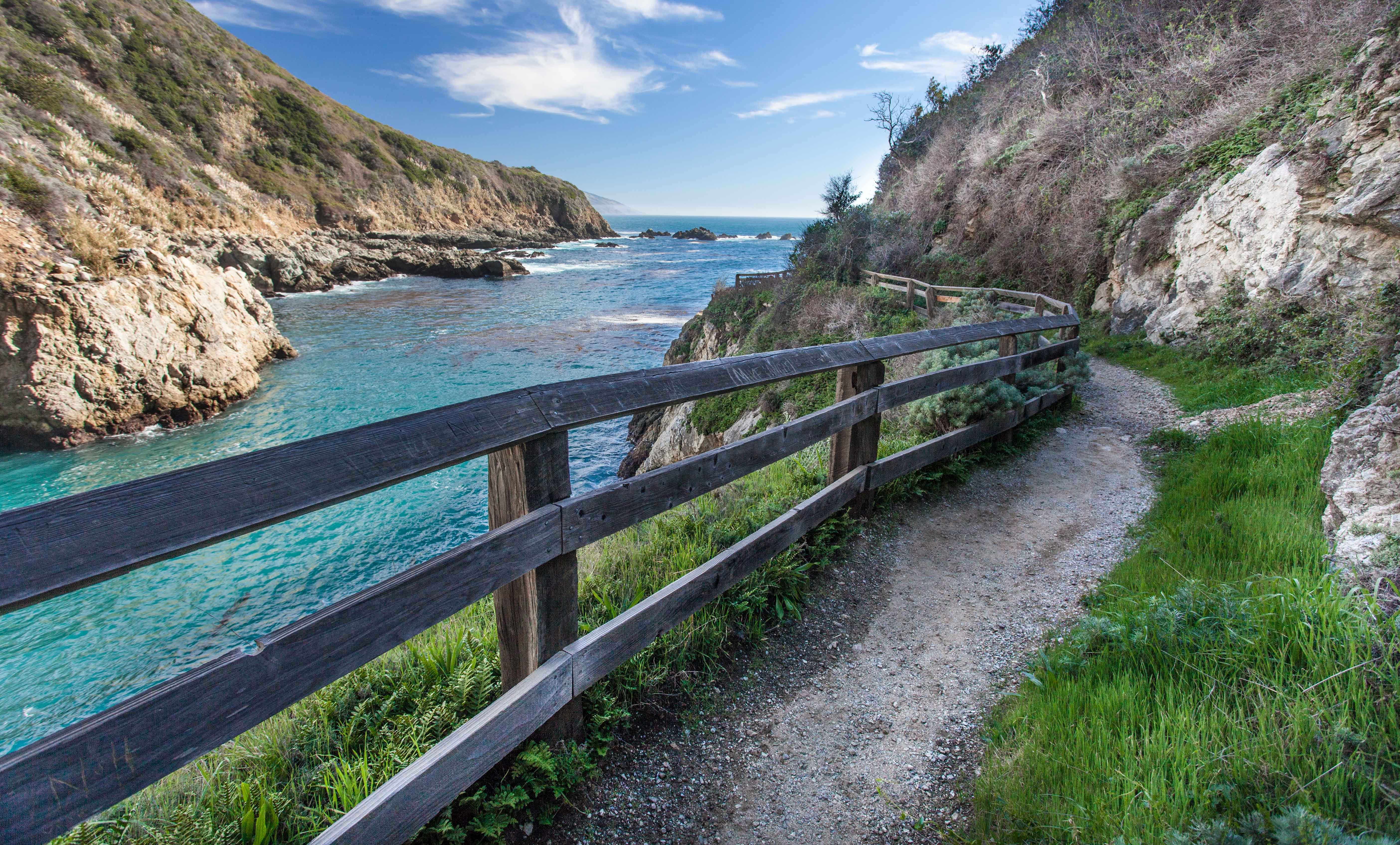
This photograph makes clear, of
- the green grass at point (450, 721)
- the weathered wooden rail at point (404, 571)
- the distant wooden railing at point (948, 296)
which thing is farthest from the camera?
the distant wooden railing at point (948, 296)

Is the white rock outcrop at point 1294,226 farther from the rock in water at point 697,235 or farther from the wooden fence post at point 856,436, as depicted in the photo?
the rock in water at point 697,235

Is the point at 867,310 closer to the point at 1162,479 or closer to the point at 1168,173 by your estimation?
the point at 1168,173

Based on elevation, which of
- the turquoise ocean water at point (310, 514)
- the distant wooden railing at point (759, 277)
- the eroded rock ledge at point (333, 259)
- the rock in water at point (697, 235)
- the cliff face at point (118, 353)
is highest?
the rock in water at point (697, 235)

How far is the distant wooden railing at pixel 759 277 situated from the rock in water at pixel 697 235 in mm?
138972

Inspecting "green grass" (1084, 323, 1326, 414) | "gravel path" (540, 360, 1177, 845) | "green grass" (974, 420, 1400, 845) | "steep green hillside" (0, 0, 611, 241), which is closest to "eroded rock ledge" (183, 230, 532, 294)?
"steep green hillside" (0, 0, 611, 241)

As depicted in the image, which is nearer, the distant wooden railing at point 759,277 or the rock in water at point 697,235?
the distant wooden railing at point 759,277

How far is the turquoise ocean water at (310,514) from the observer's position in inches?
346

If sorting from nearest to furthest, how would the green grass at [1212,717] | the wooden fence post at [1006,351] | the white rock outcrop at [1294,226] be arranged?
the green grass at [1212,717], the wooden fence post at [1006,351], the white rock outcrop at [1294,226]

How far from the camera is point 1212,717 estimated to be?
1.94m

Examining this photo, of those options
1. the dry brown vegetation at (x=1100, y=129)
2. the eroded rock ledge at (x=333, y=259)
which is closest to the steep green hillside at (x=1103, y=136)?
the dry brown vegetation at (x=1100, y=129)

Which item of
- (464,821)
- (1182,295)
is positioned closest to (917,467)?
(464,821)

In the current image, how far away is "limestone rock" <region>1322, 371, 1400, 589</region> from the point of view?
2.49 meters

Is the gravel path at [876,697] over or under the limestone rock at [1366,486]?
under

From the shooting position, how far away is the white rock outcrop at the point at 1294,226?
7.70 meters
